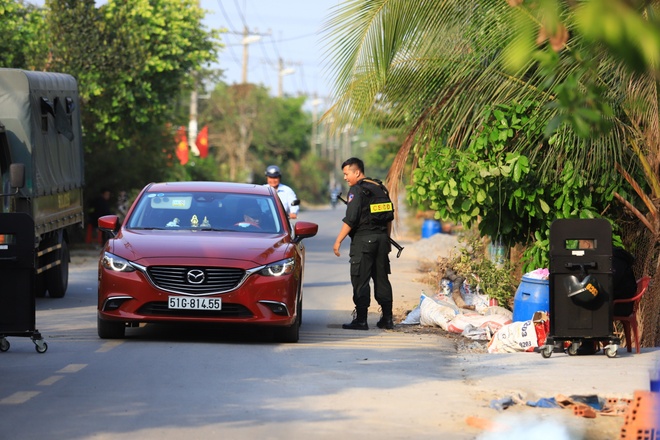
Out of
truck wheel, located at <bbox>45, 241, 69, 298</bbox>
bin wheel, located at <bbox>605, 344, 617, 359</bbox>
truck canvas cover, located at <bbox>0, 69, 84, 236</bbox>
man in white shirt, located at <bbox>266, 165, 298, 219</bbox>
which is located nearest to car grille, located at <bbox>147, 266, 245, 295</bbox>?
bin wheel, located at <bbox>605, 344, 617, 359</bbox>

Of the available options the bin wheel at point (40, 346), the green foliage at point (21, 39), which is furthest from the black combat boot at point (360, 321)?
the green foliage at point (21, 39)

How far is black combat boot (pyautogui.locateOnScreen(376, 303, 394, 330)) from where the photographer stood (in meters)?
13.3

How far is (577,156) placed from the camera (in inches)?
518

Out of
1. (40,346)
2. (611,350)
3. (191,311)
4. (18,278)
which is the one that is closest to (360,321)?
(191,311)

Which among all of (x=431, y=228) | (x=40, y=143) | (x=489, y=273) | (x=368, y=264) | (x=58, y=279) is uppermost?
(x=40, y=143)

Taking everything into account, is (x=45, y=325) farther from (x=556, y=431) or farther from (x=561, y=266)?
(x=556, y=431)

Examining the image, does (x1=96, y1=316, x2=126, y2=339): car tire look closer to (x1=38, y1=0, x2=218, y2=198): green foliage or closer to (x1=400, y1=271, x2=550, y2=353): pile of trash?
(x1=400, y1=271, x2=550, y2=353): pile of trash

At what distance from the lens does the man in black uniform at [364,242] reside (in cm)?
1305

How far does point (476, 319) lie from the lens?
1302 centimetres

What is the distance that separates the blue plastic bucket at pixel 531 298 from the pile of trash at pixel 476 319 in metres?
0.13

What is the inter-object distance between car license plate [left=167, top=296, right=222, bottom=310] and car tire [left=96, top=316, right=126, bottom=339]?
0.66m

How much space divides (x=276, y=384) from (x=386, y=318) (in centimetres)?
462

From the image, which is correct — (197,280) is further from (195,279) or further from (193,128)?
(193,128)

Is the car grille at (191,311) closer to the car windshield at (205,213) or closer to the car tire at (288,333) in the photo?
the car tire at (288,333)
